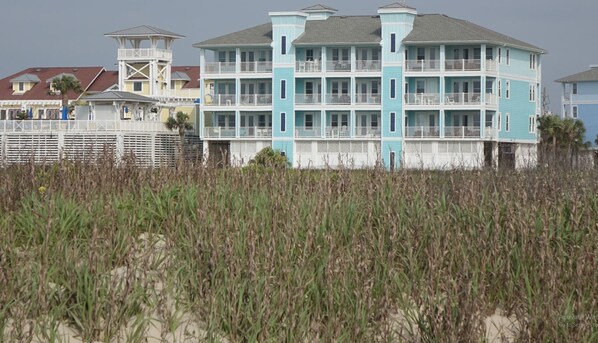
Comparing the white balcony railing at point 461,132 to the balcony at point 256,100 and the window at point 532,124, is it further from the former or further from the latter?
the balcony at point 256,100

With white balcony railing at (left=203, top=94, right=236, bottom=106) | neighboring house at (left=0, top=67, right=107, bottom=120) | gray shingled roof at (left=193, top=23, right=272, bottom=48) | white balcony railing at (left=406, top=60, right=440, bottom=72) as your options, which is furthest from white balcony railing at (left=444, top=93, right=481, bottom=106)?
neighboring house at (left=0, top=67, right=107, bottom=120)

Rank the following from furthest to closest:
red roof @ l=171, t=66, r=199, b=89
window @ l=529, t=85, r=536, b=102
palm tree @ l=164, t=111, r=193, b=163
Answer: red roof @ l=171, t=66, r=199, b=89 → palm tree @ l=164, t=111, r=193, b=163 → window @ l=529, t=85, r=536, b=102

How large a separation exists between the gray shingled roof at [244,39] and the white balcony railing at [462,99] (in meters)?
11.9

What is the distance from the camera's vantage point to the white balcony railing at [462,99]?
67.4m

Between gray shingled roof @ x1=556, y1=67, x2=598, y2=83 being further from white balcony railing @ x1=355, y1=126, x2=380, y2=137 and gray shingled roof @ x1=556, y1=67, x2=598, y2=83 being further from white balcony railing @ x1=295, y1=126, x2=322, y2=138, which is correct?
white balcony railing @ x1=295, y1=126, x2=322, y2=138

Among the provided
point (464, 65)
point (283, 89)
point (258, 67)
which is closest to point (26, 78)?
point (258, 67)

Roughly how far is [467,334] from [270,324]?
158 cm

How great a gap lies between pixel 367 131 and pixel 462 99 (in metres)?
6.06

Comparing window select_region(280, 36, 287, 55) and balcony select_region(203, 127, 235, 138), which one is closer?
window select_region(280, 36, 287, 55)

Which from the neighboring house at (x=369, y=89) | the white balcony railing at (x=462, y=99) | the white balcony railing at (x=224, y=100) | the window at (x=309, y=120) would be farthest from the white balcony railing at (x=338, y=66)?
the white balcony railing at (x=462, y=99)

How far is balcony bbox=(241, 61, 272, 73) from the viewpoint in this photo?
71312mm

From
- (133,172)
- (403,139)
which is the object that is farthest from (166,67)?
(133,172)

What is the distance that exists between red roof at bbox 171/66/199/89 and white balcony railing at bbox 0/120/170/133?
23137 mm

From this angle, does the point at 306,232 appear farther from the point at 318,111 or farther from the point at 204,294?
the point at 318,111
